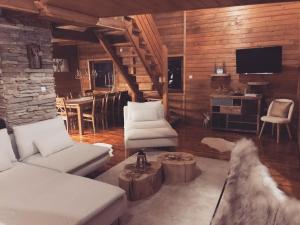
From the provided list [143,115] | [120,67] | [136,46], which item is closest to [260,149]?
[143,115]

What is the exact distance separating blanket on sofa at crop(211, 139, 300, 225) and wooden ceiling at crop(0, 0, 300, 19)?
7.33 feet

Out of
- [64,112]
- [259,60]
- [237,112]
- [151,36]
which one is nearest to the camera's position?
[151,36]

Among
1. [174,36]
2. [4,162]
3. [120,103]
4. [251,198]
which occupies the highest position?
[174,36]

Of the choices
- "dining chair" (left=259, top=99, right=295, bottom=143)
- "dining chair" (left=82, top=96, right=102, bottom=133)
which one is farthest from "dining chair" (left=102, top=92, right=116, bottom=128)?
"dining chair" (left=259, top=99, right=295, bottom=143)

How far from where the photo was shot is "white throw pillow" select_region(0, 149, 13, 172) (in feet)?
8.91

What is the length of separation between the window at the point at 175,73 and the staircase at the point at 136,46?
813 millimetres

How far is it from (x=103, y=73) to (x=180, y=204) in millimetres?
6476

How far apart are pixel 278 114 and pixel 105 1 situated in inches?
163

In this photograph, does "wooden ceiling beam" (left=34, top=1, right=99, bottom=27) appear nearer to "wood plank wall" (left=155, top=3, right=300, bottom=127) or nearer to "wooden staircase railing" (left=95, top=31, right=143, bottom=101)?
"wooden staircase railing" (left=95, top=31, right=143, bottom=101)

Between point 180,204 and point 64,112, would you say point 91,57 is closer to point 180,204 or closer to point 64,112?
point 64,112

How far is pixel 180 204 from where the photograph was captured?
8.97 ft

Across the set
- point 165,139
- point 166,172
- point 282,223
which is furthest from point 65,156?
point 282,223

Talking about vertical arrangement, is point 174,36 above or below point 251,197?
above

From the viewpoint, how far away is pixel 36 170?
107 inches
